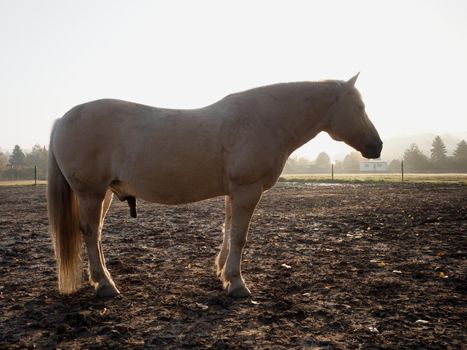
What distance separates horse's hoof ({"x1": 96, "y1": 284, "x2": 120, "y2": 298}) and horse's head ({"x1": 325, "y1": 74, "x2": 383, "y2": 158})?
3.57 metres

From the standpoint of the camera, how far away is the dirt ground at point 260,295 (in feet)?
10.4

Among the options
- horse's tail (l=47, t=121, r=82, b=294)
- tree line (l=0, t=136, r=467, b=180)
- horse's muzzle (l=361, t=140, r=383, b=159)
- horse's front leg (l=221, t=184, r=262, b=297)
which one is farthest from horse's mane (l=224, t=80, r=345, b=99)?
tree line (l=0, t=136, r=467, b=180)

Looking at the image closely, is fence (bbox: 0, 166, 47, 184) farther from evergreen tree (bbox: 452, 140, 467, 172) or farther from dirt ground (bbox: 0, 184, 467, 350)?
evergreen tree (bbox: 452, 140, 467, 172)

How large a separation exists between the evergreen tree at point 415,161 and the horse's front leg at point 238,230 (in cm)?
Answer: 8647

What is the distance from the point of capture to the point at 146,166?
432 cm

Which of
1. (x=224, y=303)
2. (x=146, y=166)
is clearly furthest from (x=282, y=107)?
(x=224, y=303)

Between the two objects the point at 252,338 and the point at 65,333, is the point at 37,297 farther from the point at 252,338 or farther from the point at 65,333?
the point at 252,338

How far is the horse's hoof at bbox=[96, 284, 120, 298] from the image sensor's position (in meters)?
4.32

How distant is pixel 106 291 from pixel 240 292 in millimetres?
1675

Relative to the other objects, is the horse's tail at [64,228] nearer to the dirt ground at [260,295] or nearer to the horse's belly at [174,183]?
the dirt ground at [260,295]

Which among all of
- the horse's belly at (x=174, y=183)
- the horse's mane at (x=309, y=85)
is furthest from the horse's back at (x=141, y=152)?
the horse's mane at (x=309, y=85)

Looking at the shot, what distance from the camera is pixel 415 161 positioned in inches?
3255


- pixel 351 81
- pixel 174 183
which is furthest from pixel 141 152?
pixel 351 81

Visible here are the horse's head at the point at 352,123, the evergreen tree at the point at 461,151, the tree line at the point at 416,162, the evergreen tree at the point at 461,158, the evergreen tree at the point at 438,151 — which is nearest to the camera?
the horse's head at the point at 352,123
